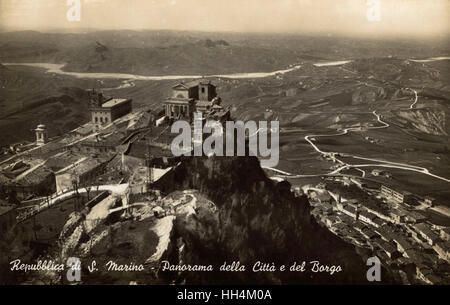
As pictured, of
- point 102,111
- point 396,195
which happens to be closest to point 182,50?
point 102,111

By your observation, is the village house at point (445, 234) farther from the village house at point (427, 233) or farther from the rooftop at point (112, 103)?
the rooftop at point (112, 103)

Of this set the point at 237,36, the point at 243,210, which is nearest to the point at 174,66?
the point at 237,36

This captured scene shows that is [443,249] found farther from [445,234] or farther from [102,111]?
[102,111]

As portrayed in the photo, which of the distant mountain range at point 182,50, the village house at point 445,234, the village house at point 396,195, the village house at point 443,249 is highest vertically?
the distant mountain range at point 182,50

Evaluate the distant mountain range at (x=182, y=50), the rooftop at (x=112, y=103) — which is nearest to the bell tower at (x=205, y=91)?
the distant mountain range at (x=182, y=50)

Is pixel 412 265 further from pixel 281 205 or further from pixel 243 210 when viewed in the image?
pixel 243 210
